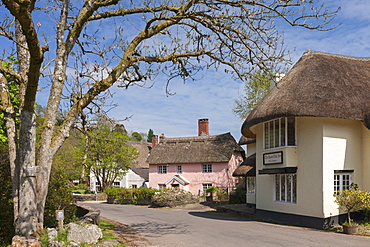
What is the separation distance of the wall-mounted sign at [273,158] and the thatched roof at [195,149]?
2121 centimetres

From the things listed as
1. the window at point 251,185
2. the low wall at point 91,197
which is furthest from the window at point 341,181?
the low wall at point 91,197

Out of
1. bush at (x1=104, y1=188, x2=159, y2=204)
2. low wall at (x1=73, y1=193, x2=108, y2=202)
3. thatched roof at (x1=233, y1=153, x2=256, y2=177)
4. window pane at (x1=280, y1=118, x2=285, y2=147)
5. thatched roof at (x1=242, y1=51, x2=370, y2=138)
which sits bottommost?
low wall at (x1=73, y1=193, x2=108, y2=202)

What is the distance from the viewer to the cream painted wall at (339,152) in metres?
16.9

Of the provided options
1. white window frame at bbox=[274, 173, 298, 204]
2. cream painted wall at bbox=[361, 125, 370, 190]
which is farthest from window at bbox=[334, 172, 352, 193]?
white window frame at bbox=[274, 173, 298, 204]

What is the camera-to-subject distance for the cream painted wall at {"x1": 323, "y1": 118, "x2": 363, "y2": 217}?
55.4 feet

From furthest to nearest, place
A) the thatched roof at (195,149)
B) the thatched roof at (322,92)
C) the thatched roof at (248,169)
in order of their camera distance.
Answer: the thatched roof at (195,149), the thatched roof at (248,169), the thatched roof at (322,92)

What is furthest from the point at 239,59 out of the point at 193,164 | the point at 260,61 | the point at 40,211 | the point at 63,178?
the point at 193,164

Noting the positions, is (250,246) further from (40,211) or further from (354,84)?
(354,84)

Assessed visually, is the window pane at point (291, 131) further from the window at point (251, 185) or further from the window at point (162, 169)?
the window at point (162, 169)

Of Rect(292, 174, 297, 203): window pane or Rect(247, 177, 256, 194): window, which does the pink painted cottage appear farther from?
Rect(292, 174, 297, 203): window pane

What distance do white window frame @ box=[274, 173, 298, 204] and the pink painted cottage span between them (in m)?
Answer: 21.0

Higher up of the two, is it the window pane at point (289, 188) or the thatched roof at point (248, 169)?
the thatched roof at point (248, 169)

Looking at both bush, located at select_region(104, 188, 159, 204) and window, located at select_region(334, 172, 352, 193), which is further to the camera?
bush, located at select_region(104, 188, 159, 204)

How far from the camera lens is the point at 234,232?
15328 millimetres
